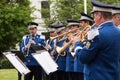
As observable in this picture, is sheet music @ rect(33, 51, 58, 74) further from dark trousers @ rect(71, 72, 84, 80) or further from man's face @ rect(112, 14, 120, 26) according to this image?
man's face @ rect(112, 14, 120, 26)

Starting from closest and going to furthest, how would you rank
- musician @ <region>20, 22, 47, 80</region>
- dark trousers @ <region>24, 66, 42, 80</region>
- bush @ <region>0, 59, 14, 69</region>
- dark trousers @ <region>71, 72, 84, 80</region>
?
1. dark trousers @ <region>71, 72, 84, 80</region>
2. musician @ <region>20, 22, 47, 80</region>
3. dark trousers @ <region>24, 66, 42, 80</region>
4. bush @ <region>0, 59, 14, 69</region>

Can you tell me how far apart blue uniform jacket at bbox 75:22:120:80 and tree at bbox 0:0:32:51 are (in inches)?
1188

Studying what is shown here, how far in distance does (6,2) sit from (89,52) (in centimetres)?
3282

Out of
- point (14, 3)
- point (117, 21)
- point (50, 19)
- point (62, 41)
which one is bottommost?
point (50, 19)

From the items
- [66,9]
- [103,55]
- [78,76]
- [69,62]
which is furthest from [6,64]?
[103,55]

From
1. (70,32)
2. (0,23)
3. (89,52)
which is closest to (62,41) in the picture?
(70,32)

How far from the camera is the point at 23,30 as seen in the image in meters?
37.0

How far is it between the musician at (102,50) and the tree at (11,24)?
99.1 feet

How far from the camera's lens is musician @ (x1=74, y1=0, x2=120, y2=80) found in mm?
6305

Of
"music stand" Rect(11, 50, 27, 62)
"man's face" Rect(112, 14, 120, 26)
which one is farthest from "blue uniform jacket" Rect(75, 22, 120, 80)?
"music stand" Rect(11, 50, 27, 62)

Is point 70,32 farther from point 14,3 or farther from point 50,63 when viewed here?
point 14,3

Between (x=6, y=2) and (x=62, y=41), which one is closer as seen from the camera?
(x=62, y=41)

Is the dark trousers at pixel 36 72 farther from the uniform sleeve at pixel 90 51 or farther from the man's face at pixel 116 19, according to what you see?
the uniform sleeve at pixel 90 51

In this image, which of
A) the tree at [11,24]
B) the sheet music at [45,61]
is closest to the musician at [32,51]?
the sheet music at [45,61]
